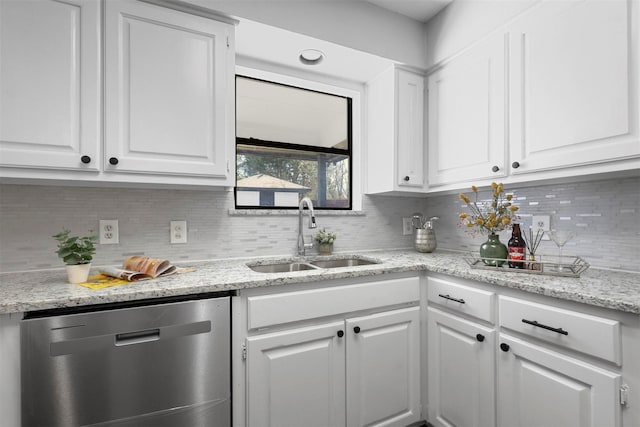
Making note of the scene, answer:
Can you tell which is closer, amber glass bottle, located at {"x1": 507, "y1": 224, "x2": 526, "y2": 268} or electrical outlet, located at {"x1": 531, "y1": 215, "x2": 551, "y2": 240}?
amber glass bottle, located at {"x1": 507, "y1": 224, "x2": 526, "y2": 268}

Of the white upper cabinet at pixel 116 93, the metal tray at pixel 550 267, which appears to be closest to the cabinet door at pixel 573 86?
the metal tray at pixel 550 267

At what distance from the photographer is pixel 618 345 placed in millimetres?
989

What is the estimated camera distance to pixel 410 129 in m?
2.09

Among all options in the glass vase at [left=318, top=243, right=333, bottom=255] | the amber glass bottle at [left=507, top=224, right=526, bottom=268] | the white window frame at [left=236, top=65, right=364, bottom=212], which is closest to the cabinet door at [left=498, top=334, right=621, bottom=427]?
the amber glass bottle at [left=507, top=224, right=526, bottom=268]

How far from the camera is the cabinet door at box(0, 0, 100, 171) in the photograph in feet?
3.92

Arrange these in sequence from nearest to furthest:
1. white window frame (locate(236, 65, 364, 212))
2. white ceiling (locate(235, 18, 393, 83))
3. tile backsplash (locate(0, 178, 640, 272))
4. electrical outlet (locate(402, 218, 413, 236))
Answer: tile backsplash (locate(0, 178, 640, 272))
white ceiling (locate(235, 18, 393, 83))
white window frame (locate(236, 65, 364, 212))
electrical outlet (locate(402, 218, 413, 236))

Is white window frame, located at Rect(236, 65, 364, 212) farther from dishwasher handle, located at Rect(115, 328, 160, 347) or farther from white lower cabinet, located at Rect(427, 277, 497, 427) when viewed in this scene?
dishwasher handle, located at Rect(115, 328, 160, 347)

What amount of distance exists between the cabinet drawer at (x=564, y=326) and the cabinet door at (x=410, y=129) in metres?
0.98

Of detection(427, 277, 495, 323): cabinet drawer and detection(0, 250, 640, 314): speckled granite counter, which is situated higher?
detection(0, 250, 640, 314): speckled granite counter

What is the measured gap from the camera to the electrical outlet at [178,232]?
1736 millimetres

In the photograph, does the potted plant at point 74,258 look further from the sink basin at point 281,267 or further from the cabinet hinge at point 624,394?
the cabinet hinge at point 624,394

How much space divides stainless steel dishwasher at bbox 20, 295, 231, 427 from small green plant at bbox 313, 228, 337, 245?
90 cm

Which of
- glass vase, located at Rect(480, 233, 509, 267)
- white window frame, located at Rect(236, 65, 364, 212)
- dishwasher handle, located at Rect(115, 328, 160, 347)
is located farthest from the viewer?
white window frame, located at Rect(236, 65, 364, 212)

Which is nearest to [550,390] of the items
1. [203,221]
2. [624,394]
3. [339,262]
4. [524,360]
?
[524,360]
